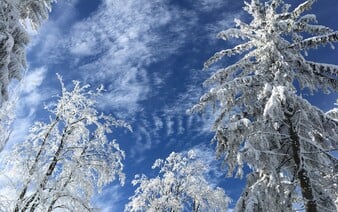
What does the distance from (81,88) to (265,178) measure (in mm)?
10296

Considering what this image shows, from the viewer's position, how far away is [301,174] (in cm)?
904

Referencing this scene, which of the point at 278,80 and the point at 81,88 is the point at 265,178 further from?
the point at 81,88

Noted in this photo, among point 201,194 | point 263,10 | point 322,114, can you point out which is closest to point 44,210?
point 322,114

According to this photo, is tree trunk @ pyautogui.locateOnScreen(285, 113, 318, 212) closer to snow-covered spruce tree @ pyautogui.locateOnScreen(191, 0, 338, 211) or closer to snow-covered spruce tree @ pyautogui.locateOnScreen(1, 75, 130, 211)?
snow-covered spruce tree @ pyautogui.locateOnScreen(191, 0, 338, 211)

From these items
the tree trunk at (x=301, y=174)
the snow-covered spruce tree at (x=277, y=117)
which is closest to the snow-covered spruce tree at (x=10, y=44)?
the snow-covered spruce tree at (x=277, y=117)

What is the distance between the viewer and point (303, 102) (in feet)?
30.5

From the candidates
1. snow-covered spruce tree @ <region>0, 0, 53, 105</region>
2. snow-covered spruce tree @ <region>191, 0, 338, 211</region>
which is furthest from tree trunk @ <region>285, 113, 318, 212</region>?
snow-covered spruce tree @ <region>0, 0, 53, 105</region>

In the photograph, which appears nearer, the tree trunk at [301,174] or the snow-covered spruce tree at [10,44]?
the snow-covered spruce tree at [10,44]

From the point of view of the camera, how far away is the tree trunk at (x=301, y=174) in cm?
859

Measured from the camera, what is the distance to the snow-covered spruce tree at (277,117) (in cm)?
902

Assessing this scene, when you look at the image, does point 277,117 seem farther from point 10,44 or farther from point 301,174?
point 10,44

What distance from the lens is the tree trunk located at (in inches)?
338

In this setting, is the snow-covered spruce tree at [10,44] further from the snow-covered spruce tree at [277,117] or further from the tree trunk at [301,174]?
the tree trunk at [301,174]

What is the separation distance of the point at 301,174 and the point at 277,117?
1.82m
